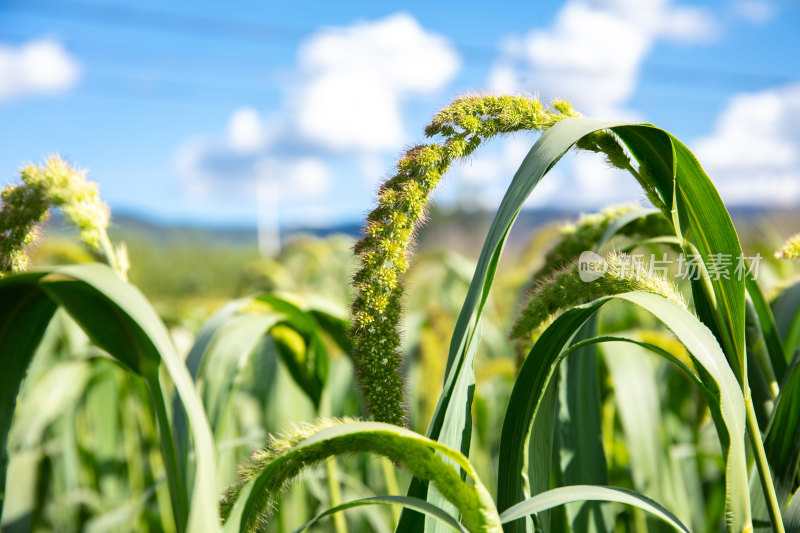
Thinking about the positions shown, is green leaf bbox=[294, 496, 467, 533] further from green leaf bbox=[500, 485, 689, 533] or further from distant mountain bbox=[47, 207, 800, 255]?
distant mountain bbox=[47, 207, 800, 255]

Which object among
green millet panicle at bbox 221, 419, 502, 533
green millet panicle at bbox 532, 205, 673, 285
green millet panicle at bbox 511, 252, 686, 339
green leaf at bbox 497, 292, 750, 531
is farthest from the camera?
green millet panicle at bbox 532, 205, 673, 285

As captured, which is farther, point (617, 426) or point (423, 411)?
point (617, 426)

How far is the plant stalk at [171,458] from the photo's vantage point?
0.94 metres

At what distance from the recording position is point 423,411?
223 cm

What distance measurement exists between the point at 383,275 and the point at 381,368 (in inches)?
5.1

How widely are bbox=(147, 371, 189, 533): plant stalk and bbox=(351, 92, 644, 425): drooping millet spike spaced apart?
35cm

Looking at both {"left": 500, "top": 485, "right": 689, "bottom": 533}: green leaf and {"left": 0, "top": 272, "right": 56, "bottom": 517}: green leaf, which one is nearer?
{"left": 500, "top": 485, "right": 689, "bottom": 533}: green leaf

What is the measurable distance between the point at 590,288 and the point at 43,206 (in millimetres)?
933

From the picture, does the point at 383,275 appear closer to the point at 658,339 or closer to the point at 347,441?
the point at 347,441

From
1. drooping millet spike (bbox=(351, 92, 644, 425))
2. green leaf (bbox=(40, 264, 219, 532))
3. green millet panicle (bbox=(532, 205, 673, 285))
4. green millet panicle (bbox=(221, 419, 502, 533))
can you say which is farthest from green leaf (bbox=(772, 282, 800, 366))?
green leaf (bbox=(40, 264, 219, 532))

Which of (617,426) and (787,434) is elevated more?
(787,434)

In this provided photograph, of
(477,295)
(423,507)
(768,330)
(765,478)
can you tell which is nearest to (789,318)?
(768,330)

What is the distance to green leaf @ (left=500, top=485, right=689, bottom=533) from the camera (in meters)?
0.78

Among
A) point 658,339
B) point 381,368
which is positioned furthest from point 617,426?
point 381,368
